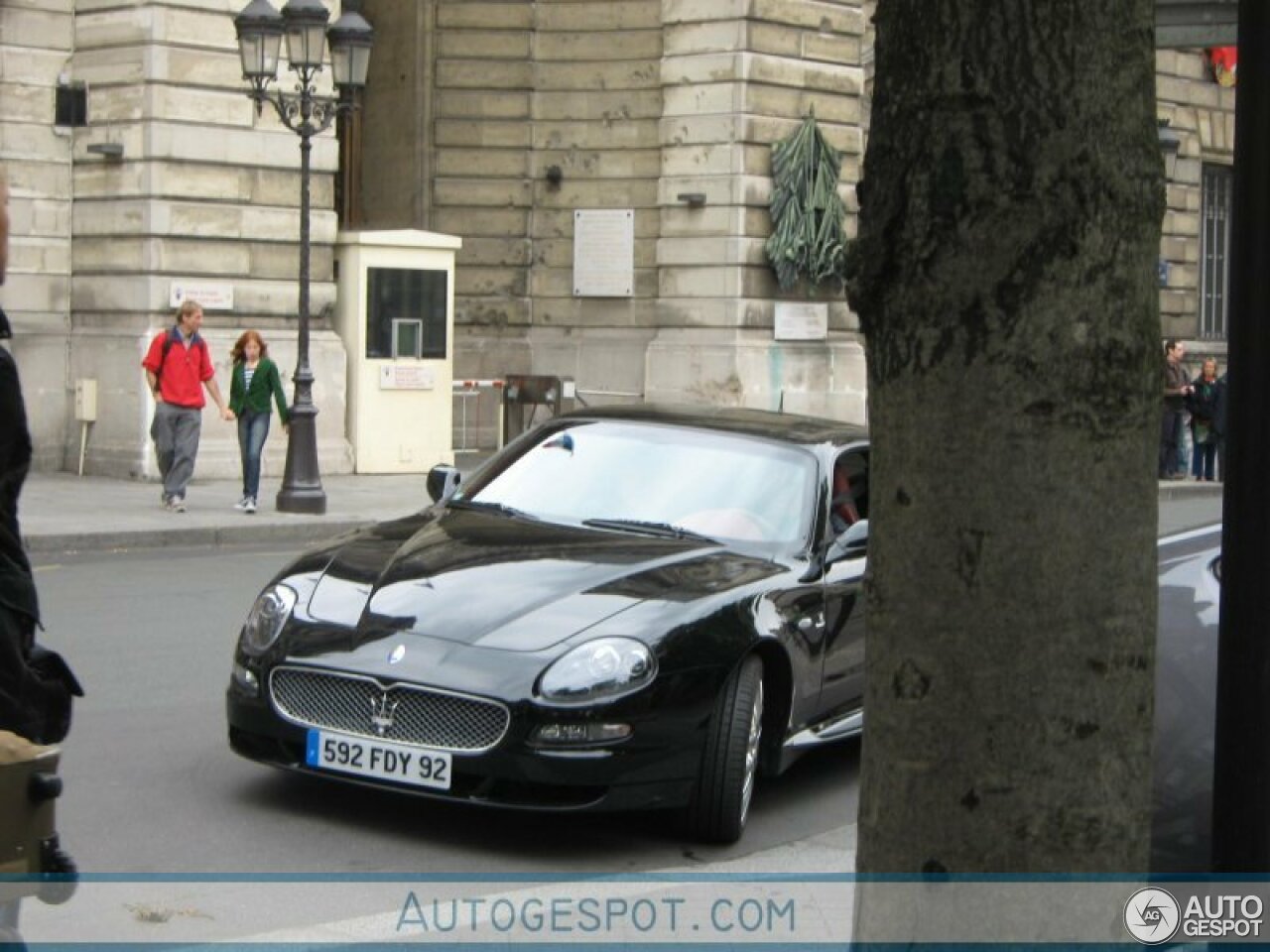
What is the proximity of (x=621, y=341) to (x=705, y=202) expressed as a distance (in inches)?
93.3

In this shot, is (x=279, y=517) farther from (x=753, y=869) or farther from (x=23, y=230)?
(x=753, y=869)

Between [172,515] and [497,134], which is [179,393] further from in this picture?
[497,134]

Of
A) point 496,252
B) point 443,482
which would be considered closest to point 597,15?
point 496,252

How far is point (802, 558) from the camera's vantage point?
8.08 meters

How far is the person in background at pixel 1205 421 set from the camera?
1148 inches

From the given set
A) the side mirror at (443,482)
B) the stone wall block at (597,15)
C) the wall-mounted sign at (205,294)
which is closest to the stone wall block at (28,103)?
the wall-mounted sign at (205,294)

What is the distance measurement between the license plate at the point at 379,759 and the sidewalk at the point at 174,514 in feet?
32.5

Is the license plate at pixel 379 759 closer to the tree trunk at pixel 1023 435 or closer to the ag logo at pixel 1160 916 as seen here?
the ag logo at pixel 1160 916

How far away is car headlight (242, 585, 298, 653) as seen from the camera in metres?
7.35

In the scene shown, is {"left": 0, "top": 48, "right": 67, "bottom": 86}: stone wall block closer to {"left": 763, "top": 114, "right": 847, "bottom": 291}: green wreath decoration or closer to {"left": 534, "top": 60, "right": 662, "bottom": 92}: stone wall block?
{"left": 534, "top": 60, "right": 662, "bottom": 92}: stone wall block

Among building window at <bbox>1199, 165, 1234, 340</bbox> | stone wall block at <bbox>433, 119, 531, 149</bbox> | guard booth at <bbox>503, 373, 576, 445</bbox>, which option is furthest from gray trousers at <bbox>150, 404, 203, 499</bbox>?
building window at <bbox>1199, 165, 1234, 340</bbox>

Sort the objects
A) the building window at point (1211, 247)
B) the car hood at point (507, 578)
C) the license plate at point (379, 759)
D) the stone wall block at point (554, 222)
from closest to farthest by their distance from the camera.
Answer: the license plate at point (379, 759) < the car hood at point (507, 578) < the stone wall block at point (554, 222) < the building window at point (1211, 247)

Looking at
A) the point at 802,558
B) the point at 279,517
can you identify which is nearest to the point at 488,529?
the point at 802,558

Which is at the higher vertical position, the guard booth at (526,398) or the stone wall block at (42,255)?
the stone wall block at (42,255)
